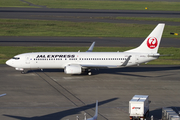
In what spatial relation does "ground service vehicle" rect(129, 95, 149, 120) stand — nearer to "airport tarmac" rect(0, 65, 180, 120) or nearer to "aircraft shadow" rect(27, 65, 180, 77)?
"airport tarmac" rect(0, 65, 180, 120)

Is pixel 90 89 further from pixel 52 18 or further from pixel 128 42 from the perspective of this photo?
pixel 52 18

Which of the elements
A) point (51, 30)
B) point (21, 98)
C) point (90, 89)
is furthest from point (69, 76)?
point (51, 30)

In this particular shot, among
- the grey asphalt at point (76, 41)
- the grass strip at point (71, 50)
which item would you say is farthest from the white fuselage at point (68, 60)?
the grey asphalt at point (76, 41)

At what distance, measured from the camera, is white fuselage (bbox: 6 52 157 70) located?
48.4 meters

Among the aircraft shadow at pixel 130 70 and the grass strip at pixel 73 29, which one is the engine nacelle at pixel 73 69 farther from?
the grass strip at pixel 73 29

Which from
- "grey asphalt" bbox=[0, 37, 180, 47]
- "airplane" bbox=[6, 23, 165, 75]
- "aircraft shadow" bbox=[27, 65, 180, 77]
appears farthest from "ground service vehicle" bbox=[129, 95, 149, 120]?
"grey asphalt" bbox=[0, 37, 180, 47]

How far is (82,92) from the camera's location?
40.2 metres

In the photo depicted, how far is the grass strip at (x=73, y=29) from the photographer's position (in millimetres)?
86062

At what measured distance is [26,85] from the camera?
43125 mm

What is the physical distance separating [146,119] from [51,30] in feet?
207

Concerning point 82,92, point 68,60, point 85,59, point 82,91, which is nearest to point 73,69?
point 68,60

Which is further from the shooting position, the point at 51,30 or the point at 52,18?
the point at 52,18

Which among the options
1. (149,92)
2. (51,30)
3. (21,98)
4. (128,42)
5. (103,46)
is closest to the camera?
(21,98)

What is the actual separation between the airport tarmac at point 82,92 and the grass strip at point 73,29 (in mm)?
33678
